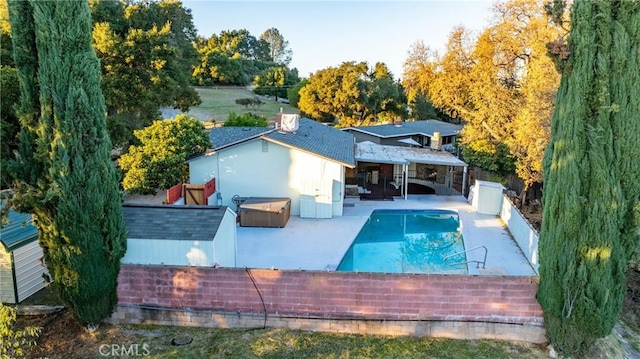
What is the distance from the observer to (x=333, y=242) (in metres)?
18.8

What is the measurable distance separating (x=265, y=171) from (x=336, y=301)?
12746mm

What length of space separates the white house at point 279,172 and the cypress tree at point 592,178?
42.6ft

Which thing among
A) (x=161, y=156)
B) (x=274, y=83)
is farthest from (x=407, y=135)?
(x=274, y=83)

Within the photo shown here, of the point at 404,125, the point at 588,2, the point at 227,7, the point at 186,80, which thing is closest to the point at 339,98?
the point at 404,125

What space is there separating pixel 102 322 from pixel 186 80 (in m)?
25.4

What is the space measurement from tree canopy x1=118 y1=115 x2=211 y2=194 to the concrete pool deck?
5214 millimetres

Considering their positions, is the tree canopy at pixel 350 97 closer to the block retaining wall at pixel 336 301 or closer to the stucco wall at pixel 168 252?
the stucco wall at pixel 168 252

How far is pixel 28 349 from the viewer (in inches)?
402

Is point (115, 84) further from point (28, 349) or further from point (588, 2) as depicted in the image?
point (588, 2)

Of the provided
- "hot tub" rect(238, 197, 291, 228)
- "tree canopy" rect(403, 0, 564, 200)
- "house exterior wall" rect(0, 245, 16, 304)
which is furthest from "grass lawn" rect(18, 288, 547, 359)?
"tree canopy" rect(403, 0, 564, 200)

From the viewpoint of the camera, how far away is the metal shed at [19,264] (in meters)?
11.9

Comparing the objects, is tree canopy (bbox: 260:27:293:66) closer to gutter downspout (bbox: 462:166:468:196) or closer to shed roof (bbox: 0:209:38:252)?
gutter downspout (bbox: 462:166:468:196)

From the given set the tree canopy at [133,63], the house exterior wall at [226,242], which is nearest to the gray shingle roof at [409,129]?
the tree canopy at [133,63]

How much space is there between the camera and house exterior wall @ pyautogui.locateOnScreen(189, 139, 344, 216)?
2245cm
